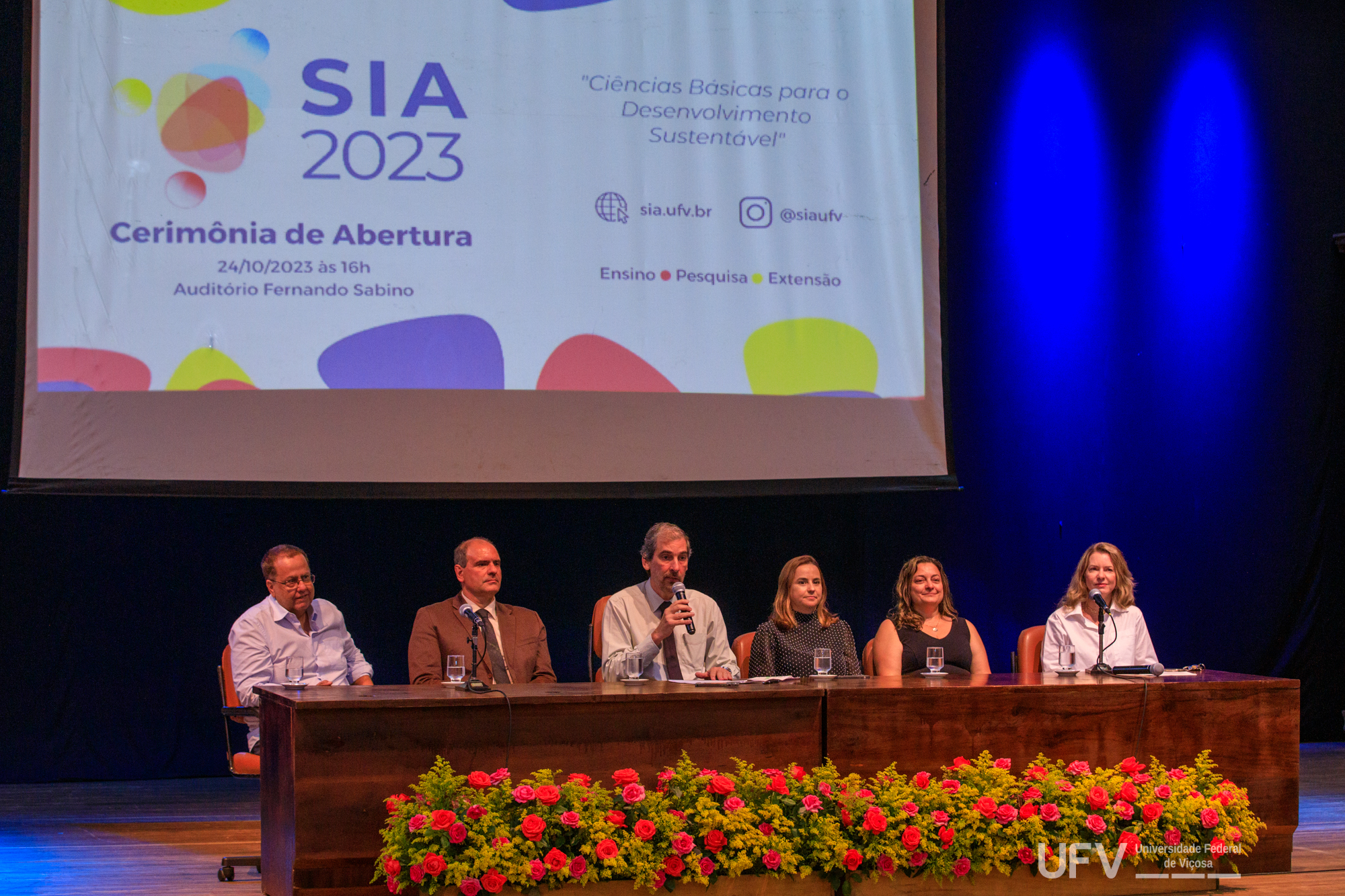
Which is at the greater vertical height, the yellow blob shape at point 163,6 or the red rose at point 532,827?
the yellow blob shape at point 163,6

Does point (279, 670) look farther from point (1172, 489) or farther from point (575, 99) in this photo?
point (1172, 489)

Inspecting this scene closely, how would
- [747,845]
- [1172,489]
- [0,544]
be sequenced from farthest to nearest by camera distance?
[1172,489], [0,544], [747,845]

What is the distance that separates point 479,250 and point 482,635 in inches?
56.9

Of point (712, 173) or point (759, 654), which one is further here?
point (712, 173)

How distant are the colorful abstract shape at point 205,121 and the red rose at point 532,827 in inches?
106

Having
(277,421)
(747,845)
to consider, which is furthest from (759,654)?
(277,421)

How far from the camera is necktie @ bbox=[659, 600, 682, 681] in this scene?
4266mm

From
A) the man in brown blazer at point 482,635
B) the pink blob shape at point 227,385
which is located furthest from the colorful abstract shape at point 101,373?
the man in brown blazer at point 482,635

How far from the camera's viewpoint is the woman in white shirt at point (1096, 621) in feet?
15.5

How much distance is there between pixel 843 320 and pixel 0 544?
3523mm

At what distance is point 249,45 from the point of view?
475cm

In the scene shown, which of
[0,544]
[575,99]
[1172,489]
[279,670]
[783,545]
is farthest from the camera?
[1172,489]

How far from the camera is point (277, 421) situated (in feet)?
15.5

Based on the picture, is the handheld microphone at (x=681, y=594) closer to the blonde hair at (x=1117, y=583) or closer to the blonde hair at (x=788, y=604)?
the blonde hair at (x=788, y=604)
